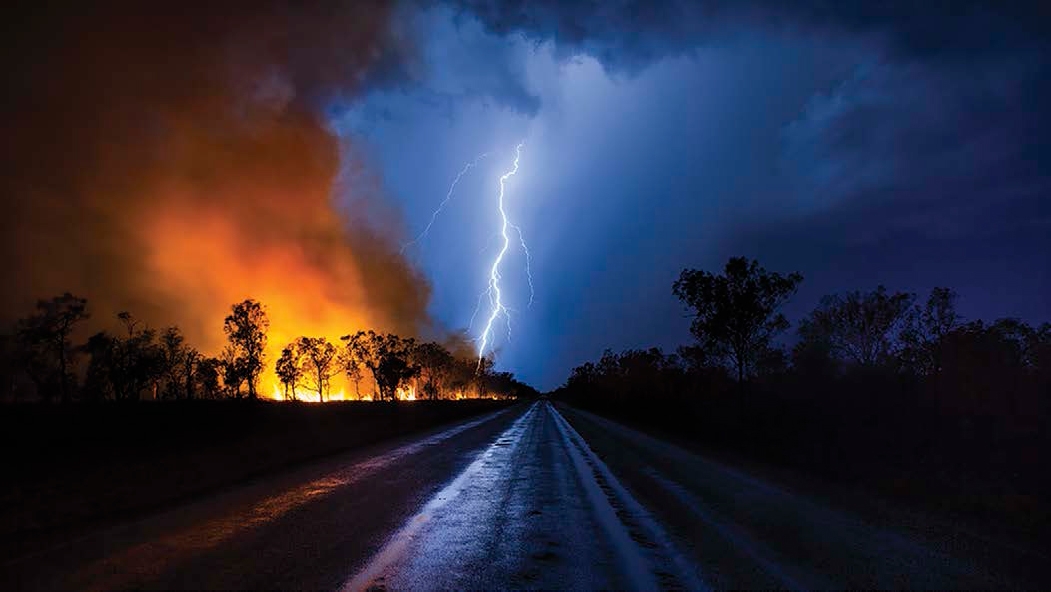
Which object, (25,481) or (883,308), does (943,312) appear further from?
(25,481)

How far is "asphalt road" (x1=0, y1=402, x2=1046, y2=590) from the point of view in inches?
234

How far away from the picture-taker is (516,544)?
7387mm

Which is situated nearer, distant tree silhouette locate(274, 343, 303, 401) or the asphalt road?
the asphalt road

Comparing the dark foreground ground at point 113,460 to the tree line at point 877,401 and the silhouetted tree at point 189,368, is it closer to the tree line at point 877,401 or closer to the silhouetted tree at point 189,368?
the tree line at point 877,401

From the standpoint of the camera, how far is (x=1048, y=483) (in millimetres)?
16000

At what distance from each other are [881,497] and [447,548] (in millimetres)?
9372

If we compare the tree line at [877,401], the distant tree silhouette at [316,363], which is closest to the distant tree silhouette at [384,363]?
the distant tree silhouette at [316,363]

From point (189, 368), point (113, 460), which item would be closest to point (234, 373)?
point (189, 368)

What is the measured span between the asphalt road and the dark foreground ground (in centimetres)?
158

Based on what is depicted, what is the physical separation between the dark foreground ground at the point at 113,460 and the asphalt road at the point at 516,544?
62.2 inches

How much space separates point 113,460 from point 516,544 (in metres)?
17.4

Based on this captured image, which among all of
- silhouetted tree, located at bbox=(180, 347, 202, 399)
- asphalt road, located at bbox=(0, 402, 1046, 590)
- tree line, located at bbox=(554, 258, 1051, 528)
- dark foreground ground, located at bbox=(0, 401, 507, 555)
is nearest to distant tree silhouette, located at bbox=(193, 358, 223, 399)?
silhouetted tree, located at bbox=(180, 347, 202, 399)

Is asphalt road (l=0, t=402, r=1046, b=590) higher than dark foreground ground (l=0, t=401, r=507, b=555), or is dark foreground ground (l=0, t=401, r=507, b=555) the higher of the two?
dark foreground ground (l=0, t=401, r=507, b=555)

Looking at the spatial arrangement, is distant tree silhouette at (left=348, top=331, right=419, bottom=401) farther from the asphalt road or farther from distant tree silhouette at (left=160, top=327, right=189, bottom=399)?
the asphalt road
